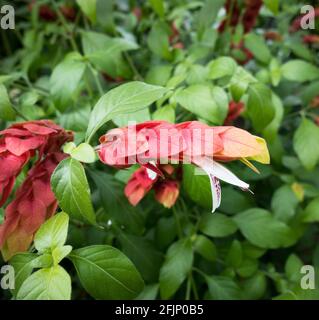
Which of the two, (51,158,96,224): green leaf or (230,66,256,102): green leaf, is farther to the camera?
(230,66,256,102): green leaf

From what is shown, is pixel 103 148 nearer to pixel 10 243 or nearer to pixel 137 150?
pixel 137 150

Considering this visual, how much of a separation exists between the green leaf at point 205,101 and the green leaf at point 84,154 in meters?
0.20

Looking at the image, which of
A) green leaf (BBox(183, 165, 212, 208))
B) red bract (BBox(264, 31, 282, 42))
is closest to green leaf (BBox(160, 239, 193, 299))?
green leaf (BBox(183, 165, 212, 208))

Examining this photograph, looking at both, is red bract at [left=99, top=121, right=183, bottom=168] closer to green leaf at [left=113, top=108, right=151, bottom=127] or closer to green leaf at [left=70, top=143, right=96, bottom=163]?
green leaf at [left=70, top=143, right=96, bottom=163]

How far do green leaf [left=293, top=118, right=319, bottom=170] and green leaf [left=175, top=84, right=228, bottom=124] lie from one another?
0.25m

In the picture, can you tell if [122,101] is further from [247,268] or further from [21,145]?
[247,268]

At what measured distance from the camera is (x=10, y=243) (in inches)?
20.4

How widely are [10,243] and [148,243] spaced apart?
285mm

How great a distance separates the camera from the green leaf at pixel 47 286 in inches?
16.9

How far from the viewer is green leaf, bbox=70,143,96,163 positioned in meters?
0.45

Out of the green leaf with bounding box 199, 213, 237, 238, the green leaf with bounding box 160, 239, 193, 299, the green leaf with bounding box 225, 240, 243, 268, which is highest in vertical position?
the green leaf with bounding box 199, 213, 237, 238

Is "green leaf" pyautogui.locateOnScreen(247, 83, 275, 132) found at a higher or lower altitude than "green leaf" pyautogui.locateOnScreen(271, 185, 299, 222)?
higher

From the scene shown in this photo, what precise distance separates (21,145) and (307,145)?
0.57 meters

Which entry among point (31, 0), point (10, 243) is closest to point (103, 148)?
point (10, 243)
